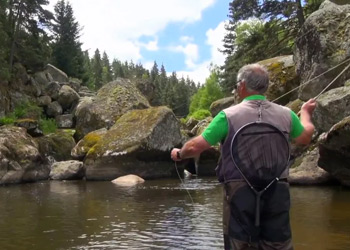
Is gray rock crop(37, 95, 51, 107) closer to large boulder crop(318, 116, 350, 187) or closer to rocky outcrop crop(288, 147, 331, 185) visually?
rocky outcrop crop(288, 147, 331, 185)

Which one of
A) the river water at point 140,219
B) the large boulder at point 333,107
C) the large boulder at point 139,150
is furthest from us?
the large boulder at point 139,150

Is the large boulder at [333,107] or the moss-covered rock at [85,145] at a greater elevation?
the large boulder at [333,107]

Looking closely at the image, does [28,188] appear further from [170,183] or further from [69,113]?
[69,113]

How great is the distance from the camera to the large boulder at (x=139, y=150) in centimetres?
2081

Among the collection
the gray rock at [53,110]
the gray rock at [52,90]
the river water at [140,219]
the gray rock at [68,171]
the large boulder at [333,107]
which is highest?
the gray rock at [52,90]

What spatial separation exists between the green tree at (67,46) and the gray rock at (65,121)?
54.0 feet

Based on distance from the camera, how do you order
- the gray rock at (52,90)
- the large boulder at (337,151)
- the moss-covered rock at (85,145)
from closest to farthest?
1. the large boulder at (337,151)
2. the moss-covered rock at (85,145)
3. the gray rock at (52,90)

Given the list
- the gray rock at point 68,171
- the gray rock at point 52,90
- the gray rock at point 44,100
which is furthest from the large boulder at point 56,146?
the gray rock at point 52,90

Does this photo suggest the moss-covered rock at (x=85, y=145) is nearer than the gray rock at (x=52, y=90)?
Yes

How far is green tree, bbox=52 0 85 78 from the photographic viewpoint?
55469 mm

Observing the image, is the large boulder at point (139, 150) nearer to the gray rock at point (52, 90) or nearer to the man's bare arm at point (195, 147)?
the man's bare arm at point (195, 147)

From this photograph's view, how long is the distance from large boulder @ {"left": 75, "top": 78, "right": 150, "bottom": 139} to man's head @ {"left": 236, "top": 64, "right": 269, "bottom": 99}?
23.1 metres

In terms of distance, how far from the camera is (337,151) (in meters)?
13.7

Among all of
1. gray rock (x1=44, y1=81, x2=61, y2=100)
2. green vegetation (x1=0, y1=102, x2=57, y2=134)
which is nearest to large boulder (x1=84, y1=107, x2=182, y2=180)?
green vegetation (x1=0, y1=102, x2=57, y2=134)
